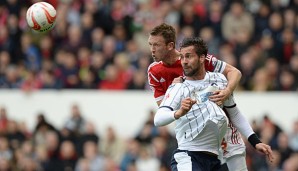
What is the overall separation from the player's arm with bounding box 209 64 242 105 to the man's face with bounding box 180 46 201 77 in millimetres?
385

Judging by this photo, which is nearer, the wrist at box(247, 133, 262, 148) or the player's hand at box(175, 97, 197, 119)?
the player's hand at box(175, 97, 197, 119)

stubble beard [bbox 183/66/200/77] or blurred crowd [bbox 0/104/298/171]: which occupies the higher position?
stubble beard [bbox 183/66/200/77]

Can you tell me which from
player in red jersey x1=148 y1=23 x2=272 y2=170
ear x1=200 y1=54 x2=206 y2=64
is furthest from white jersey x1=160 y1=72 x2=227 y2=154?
player in red jersey x1=148 y1=23 x2=272 y2=170

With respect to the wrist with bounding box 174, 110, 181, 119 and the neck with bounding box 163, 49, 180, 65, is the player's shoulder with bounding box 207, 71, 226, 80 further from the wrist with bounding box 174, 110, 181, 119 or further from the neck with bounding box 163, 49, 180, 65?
the wrist with bounding box 174, 110, 181, 119

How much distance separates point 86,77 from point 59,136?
2.00 metres

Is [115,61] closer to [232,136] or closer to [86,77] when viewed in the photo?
[86,77]

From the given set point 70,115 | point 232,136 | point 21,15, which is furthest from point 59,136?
point 232,136

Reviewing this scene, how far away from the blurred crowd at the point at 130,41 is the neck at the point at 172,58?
9265 millimetres

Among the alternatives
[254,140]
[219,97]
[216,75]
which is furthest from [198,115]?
[254,140]

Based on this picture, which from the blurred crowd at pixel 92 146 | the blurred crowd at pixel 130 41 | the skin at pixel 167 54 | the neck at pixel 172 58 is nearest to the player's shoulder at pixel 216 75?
the skin at pixel 167 54

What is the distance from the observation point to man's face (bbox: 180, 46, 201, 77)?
11305 millimetres

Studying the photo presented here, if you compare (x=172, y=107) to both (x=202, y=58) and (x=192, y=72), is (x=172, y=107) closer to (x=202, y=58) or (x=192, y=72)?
(x=192, y=72)

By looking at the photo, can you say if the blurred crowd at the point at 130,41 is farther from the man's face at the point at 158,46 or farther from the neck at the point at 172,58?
the man's face at the point at 158,46

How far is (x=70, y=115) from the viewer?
22734 millimetres
